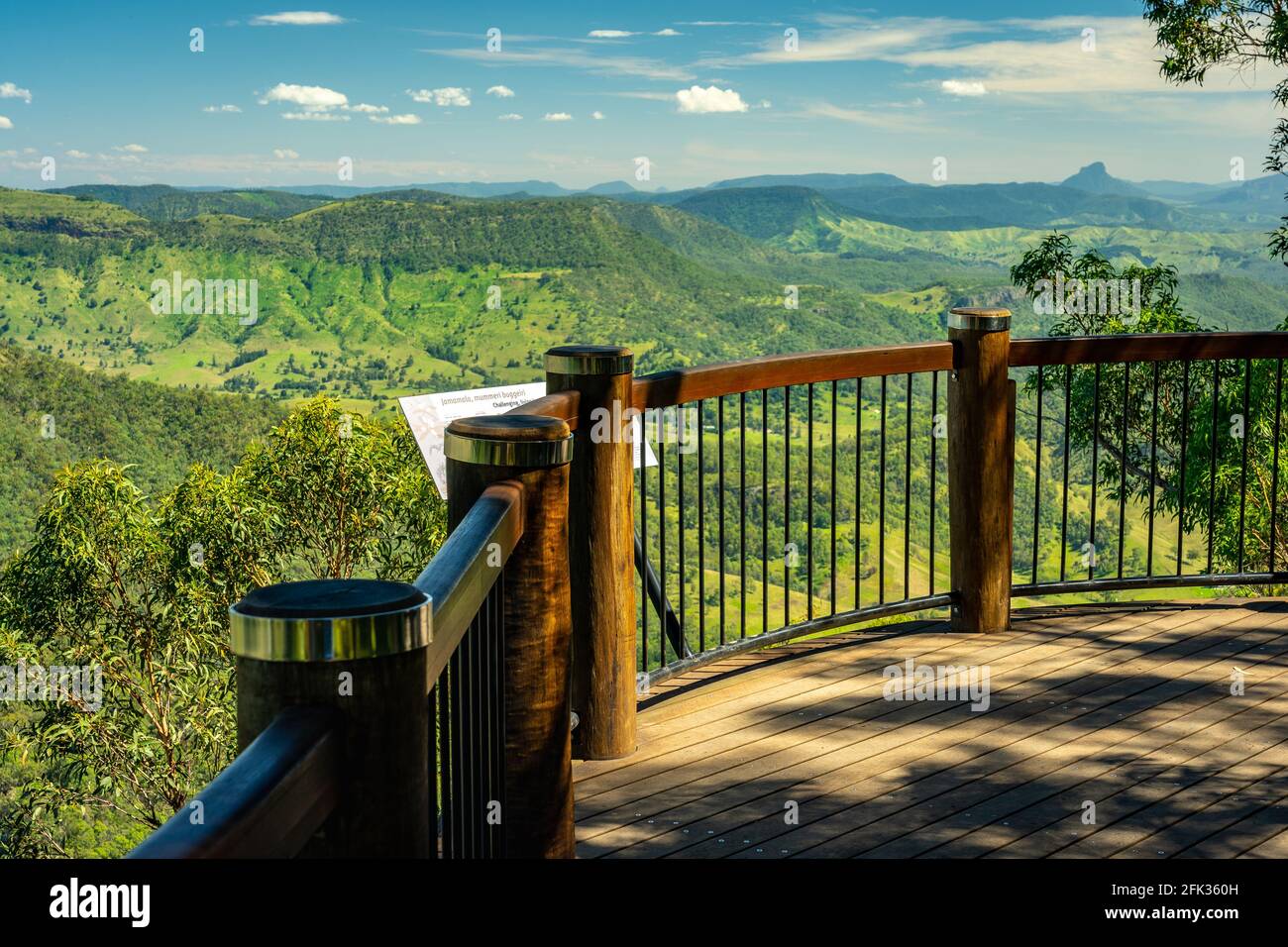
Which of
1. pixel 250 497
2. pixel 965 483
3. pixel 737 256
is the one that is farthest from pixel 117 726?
pixel 737 256

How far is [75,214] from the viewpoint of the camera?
10981 cm

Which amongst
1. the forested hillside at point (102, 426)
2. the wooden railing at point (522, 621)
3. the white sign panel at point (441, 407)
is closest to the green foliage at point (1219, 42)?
the wooden railing at point (522, 621)

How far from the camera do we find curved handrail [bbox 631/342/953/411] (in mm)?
3787

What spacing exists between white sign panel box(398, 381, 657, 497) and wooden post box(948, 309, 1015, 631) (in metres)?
1.63

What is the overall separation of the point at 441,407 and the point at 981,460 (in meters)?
2.13

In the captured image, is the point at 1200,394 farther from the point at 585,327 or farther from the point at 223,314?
the point at 223,314

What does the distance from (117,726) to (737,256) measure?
14331cm

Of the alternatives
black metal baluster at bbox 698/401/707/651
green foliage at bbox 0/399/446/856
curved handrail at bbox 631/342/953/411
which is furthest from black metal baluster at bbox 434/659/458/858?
green foliage at bbox 0/399/446/856

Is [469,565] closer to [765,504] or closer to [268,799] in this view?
[268,799]

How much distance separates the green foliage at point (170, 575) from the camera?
16.8m

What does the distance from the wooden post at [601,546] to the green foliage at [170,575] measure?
42.6 ft

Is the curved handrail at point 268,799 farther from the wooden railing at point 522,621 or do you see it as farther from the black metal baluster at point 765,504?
the black metal baluster at point 765,504

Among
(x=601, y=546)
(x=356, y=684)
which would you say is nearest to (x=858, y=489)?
(x=601, y=546)
